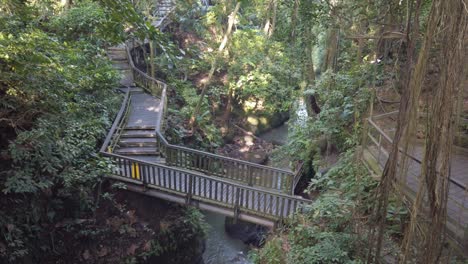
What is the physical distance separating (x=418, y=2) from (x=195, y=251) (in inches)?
337

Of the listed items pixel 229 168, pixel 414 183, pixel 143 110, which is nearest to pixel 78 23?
pixel 143 110

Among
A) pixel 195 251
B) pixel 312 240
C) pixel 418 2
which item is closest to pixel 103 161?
pixel 195 251

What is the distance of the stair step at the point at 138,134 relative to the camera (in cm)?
1055

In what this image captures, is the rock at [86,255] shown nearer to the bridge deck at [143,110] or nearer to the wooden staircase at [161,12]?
the bridge deck at [143,110]

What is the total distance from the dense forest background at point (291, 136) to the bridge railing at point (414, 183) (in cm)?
18

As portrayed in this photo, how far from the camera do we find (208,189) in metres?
8.73

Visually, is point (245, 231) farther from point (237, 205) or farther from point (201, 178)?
point (201, 178)

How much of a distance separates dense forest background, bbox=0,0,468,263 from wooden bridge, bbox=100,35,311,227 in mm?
521

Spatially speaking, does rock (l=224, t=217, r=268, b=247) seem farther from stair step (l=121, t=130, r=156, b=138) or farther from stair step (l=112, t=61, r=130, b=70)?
stair step (l=112, t=61, r=130, b=70)

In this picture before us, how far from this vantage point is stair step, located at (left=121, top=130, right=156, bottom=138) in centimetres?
1055

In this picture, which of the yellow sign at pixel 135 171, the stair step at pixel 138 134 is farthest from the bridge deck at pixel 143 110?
the yellow sign at pixel 135 171

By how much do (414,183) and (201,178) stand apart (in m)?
4.66

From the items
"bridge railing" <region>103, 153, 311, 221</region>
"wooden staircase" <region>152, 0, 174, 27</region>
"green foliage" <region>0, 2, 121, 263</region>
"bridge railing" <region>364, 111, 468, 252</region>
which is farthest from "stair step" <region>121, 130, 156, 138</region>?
"wooden staircase" <region>152, 0, 174, 27</region>

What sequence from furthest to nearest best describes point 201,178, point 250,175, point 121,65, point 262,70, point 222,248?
point 121,65 < point 262,70 < point 222,248 < point 250,175 < point 201,178
